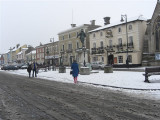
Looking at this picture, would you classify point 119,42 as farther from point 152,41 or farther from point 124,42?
point 152,41

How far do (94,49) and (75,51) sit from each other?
30.2 ft

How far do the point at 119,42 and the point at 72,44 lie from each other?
1963cm

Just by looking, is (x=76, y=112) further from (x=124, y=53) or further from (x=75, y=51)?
(x=75, y=51)

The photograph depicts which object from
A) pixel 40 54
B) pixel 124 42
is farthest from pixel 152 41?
pixel 40 54

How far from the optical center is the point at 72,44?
6078 cm

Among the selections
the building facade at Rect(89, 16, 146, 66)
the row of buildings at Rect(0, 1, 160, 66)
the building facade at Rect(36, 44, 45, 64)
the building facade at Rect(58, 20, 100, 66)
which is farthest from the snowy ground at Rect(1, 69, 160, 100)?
the building facade at Rect(36, 44, 45, 64)

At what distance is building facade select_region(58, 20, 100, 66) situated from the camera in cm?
5562

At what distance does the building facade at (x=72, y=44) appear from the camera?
182 ft

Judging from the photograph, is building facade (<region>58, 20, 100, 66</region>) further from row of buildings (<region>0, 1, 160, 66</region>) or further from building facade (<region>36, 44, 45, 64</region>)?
building facade (<region>36, 44, 45, 64</region>)

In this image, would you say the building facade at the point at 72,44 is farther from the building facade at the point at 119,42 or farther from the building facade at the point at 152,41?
the building facade at the point at 152,41

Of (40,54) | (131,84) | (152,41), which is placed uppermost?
(152,41)

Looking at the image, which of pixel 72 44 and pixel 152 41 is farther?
pixel 72 44

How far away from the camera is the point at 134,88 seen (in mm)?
11430

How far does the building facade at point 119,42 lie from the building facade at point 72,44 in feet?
10.4
